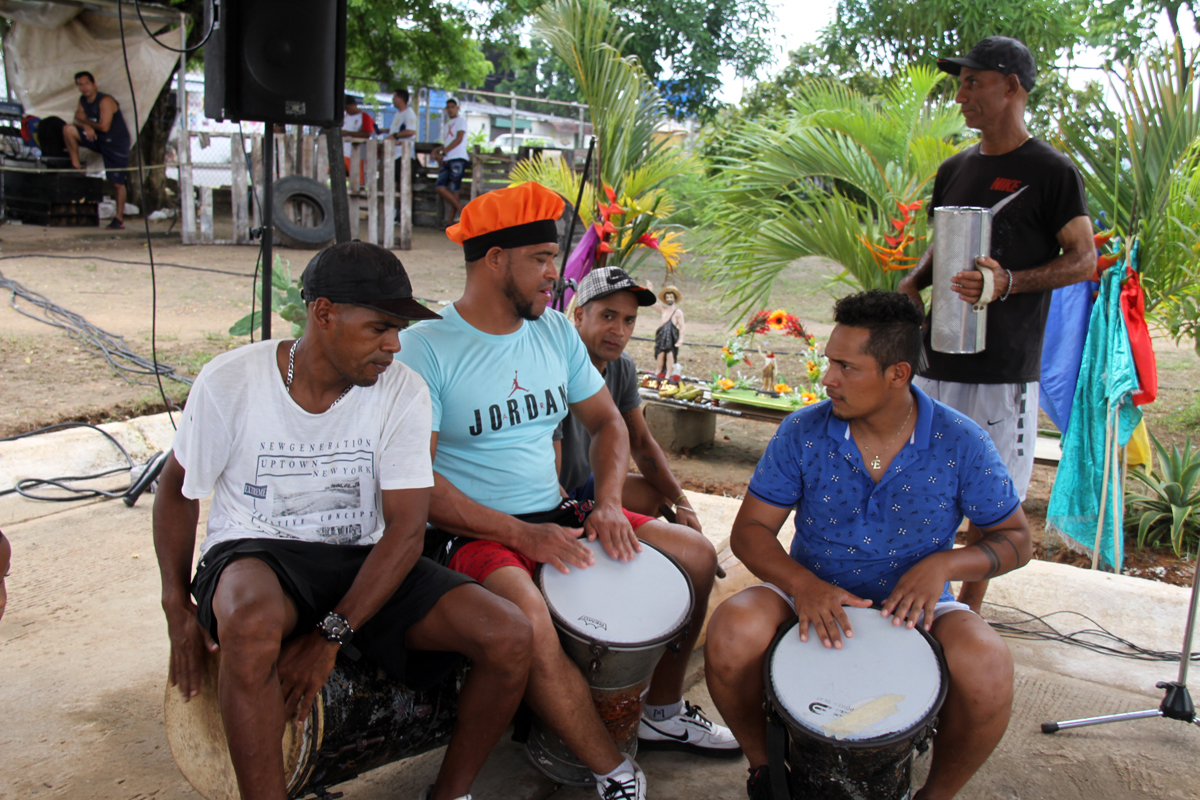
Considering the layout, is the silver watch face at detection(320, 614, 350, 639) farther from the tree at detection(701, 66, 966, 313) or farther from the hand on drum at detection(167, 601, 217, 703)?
the tree at detection(701, 66, 966, 313)

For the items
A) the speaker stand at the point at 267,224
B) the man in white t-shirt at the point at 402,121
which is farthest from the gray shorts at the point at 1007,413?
the man in white t-shirt at the point at 402,121

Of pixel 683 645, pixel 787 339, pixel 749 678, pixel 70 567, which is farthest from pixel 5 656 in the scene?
pixel 787 339

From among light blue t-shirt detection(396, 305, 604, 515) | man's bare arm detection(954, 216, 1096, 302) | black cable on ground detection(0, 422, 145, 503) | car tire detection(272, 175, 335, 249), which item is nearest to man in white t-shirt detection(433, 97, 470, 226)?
car tire detection(272, 175, 335, 249)

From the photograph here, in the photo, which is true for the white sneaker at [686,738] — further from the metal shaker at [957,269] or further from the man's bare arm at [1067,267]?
the man's bare arm at [1067,267]

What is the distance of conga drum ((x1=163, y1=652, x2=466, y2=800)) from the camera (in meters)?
2.03

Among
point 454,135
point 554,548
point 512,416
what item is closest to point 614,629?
point 554,548

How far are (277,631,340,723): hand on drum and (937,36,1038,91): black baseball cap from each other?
2731mm

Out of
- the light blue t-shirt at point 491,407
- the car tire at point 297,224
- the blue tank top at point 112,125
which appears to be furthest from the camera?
the car tire at point 297,224

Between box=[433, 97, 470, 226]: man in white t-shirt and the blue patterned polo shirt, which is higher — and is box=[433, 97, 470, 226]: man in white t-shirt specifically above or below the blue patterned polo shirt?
above

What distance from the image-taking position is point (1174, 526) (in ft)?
15.8

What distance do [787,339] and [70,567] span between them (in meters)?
7.97

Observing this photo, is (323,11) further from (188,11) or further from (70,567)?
(188,11)

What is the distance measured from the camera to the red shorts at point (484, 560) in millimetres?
2383

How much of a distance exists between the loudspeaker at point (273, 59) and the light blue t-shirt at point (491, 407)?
6.63ft
